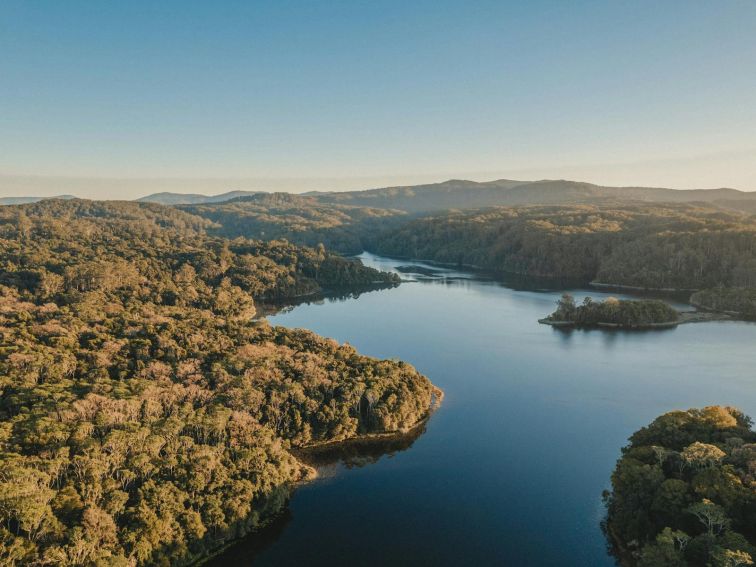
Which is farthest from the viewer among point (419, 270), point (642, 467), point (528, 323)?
point (419, 270)

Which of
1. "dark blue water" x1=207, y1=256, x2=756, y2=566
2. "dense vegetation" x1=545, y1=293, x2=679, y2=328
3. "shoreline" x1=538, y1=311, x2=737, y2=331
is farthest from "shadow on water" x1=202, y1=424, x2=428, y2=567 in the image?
"dense vegetation" x1=545, y1=293, x2=679, y2=328

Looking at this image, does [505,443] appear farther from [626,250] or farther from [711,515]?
[626,250]

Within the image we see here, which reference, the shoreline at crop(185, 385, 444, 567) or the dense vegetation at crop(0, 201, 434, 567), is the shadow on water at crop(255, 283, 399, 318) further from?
the shoreline at crop(185, 385, 444, 567)

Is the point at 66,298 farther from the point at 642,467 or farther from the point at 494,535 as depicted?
the point at 642,467

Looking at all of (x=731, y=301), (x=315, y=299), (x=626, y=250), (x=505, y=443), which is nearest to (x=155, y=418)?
(x=505, y=443)

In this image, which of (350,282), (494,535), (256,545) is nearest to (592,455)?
(494,535)

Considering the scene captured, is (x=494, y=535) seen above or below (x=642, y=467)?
below
